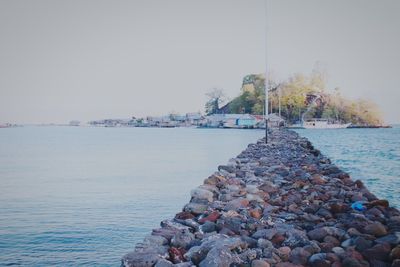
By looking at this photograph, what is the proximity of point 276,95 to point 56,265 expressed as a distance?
87934 mm

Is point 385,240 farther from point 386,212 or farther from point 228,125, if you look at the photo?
point 228,125

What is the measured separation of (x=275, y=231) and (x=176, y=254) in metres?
1.24

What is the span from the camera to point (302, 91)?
89688mm

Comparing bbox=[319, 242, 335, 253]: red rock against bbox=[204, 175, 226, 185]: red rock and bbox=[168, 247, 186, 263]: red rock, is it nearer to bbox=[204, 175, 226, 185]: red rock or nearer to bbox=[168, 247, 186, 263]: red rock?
bbox=[168, 247, 186, 263]: red rock

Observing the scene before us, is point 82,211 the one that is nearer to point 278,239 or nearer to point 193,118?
point 278,239

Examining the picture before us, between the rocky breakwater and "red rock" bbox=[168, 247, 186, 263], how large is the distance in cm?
1

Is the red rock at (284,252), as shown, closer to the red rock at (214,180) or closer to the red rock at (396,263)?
the red rock at (396,263)

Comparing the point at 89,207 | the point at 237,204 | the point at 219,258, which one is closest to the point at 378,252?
the point at 219,258

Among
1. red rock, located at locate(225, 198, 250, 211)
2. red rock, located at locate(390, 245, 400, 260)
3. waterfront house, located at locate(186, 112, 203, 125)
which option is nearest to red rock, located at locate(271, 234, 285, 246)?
red rock, located at locate(390, 245, 400, 260)

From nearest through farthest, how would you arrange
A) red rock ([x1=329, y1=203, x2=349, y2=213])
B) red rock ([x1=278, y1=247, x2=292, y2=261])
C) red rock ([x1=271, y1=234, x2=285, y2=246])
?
red rock ([x1=278, y1=247, x2=292, y2=261])
red rock ([x1=271, y1=234, x2=285, y2=246])
red rock ([x1=329, y1=203, x2=349, y2=213])

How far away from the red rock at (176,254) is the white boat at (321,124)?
270 ft

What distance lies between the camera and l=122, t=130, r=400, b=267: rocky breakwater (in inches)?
159

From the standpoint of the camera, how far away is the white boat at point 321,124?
3321 inches

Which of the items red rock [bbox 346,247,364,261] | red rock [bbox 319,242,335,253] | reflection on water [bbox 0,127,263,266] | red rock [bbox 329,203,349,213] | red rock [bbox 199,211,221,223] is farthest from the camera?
reflection on water [bbox 0,127,263,266]
